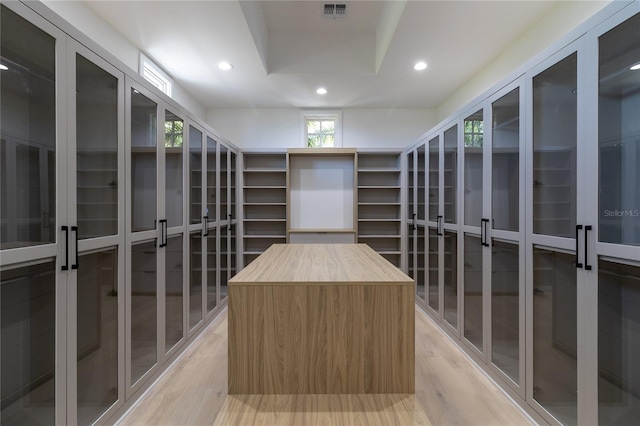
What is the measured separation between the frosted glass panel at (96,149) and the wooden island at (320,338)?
1.09m

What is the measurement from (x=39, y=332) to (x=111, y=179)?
2.93 ft

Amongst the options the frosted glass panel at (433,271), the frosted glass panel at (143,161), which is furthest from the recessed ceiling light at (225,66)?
the frosted glass panel at (433,271)

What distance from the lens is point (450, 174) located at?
3113 millimetres

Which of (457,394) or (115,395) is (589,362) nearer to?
(457,394)

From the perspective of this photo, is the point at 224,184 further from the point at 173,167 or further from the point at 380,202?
the point at 380,202

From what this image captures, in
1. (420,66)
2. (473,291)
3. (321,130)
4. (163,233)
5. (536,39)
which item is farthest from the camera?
(321,130)

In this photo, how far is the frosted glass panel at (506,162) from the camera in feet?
6.77

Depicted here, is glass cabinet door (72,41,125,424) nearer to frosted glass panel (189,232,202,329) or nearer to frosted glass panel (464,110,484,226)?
frosted glass panel (189,232,202,329)

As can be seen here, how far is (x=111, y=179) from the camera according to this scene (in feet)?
5.96

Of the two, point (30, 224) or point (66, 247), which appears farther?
point (66, 247)

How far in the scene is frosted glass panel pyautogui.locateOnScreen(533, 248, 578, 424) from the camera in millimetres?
1611

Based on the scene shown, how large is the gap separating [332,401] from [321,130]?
4.74 m

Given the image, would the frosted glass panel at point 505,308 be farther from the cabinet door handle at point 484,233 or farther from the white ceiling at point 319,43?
the white ceiling at point 319,43

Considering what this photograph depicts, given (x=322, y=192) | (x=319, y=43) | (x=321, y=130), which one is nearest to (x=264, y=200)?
(x=322, y=192)
